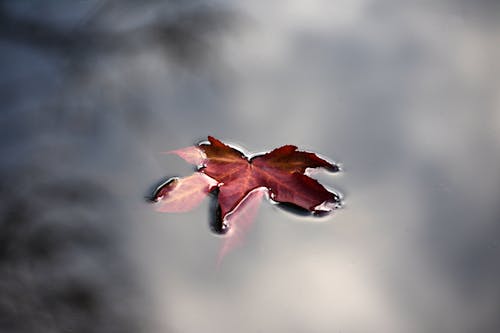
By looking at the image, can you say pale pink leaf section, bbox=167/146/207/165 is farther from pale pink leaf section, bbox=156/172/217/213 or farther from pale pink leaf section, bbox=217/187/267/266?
pale pink leaf section, bbox=217/187/267/266

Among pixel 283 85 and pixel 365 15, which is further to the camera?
pixel 365 15

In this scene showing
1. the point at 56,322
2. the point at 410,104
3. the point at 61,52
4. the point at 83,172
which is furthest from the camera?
the point at 61,52

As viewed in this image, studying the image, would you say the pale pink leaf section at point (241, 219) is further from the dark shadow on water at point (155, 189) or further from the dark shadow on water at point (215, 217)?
the dark shadow on water at point (155, 189)

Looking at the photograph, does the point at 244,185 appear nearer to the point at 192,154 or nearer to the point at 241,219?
the point at 241,219

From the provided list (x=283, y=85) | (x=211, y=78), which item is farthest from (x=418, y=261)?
(x=211, y=78)

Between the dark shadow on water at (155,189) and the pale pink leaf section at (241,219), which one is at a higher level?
the dark shadow on water at (155,189)

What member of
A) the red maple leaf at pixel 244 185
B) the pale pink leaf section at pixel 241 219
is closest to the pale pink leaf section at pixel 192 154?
the red maple leaf at pixel 244 185

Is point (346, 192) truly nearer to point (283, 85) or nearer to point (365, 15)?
point (283, 85)

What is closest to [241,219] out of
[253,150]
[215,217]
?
[215,217]
